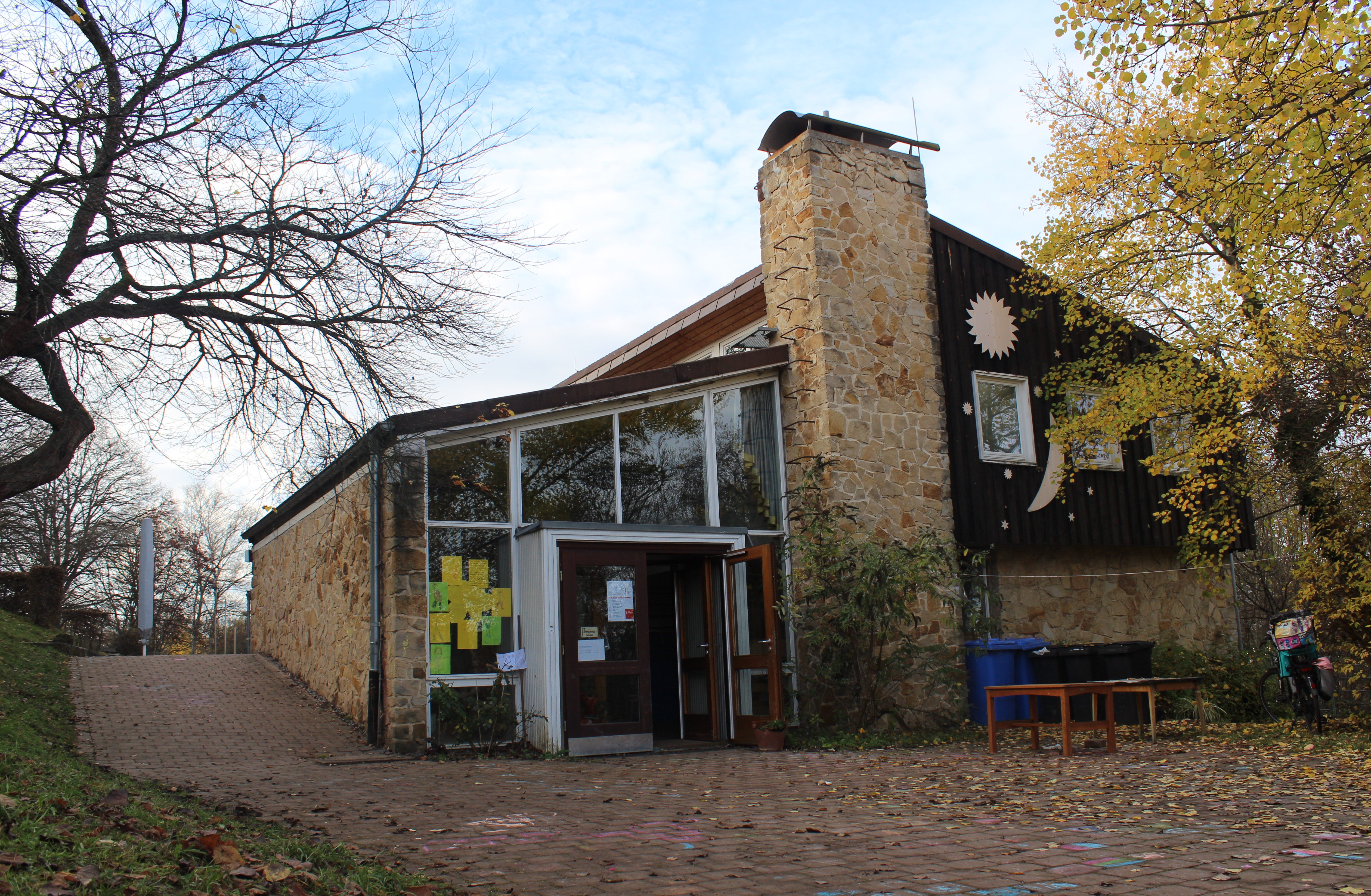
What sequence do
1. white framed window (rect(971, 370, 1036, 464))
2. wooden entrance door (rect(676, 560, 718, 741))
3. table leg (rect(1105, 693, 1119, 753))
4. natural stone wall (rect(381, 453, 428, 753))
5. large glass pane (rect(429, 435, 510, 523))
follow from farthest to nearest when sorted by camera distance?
white framed window (rect(971, 370, 1036, 464)), wooden entrance door (rect(676, 560, 718, 741)), large glass pane (rect(429, 435, 510, 523)), natural stone wall (rect(381, 453, 428, 753)), table leg (rect(1105, 693, 1119, 753))

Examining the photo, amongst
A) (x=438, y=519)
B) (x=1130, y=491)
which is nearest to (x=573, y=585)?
(x=438, y=519)

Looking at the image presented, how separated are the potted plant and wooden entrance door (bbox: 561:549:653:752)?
1.14 m

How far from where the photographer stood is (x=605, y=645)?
10.0m

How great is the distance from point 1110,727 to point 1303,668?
3096mm

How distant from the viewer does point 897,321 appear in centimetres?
1284

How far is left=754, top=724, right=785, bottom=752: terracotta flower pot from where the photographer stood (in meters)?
10.2

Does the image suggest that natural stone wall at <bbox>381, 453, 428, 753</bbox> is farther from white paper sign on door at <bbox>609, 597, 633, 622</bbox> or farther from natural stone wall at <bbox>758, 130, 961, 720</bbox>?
natural stone wall at <bbox>758, 130, 961, 720</bbox>

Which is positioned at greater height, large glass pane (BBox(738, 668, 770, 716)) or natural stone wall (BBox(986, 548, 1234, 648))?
natural stone wall (BBox(986, 548, 1234, 648))

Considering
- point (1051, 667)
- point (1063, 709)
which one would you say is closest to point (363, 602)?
point (1063, 709)

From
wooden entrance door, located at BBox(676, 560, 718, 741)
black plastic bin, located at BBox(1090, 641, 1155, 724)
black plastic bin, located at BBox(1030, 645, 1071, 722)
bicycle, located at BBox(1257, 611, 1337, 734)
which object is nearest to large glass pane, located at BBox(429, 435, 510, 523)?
wooden entrance door, located at BBox(676, 560, 718, 741)

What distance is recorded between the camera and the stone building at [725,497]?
389 inches

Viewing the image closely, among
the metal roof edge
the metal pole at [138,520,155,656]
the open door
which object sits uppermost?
the metal roof edge

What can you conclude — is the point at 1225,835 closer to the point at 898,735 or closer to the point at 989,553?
the point at 898,735

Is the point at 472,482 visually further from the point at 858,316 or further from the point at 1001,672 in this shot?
the point at 1001,672
